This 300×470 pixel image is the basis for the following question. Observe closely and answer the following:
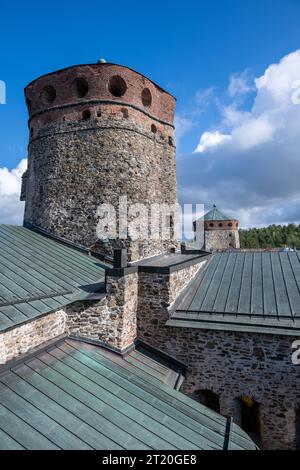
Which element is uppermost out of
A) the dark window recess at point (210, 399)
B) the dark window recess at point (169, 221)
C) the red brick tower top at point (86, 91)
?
the red brick tower top at point (86, 91)

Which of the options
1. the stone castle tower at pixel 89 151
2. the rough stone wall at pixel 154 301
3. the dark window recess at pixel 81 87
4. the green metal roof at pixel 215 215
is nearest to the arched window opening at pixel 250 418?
the rough stone wall at pixel 154 301

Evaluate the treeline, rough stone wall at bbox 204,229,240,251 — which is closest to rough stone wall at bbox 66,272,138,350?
rough stone wall at bbox 204,229,240,251

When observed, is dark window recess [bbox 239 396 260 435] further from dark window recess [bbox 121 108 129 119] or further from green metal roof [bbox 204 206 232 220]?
green metal roof [bbox 204 206 232 220]

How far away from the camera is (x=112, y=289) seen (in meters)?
7.11

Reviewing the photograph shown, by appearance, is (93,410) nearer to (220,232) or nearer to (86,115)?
(86,115)

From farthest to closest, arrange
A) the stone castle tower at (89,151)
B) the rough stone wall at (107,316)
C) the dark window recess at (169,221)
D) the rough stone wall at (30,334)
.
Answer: the dark window recess at (169,221), the stone castle tower at (89,151), the rough stone wall at (107,316), the rough stone wall at (30,334)

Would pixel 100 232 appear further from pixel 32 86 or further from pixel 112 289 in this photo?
pixel 32 86

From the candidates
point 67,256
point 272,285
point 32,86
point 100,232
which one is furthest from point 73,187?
point 272,285

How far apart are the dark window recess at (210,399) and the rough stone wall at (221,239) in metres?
30.9

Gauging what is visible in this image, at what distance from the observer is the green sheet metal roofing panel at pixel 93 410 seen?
162 inches

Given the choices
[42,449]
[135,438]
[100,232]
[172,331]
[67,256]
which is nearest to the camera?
[42,449]

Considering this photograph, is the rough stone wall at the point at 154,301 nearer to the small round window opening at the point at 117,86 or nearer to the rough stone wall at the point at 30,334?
the rough stone wall at the point at 30,334
